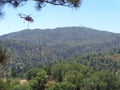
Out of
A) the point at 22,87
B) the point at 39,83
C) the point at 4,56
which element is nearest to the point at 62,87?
the point at 39,83

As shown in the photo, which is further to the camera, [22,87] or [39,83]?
[39,83]

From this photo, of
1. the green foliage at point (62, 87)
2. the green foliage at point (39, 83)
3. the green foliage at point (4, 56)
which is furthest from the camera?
the green foliage at point (39, 83)

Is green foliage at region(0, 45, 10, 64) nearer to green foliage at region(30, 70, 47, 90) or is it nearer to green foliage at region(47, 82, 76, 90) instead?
green foliage at region(47, 82, 76, 90)

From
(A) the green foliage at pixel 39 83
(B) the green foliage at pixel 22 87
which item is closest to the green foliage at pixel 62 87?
(A) the green foliage at pixel 39 83

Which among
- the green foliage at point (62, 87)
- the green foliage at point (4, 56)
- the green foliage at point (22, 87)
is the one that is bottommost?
the green foliage at point (22, 87)

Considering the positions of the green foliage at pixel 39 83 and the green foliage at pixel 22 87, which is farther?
the green foliage at pixel 39 83

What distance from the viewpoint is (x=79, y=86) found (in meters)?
129

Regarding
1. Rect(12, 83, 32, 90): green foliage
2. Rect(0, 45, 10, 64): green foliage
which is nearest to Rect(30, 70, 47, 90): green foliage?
Rect(12, 83, 32, 90): green foliage

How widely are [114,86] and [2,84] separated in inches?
5095

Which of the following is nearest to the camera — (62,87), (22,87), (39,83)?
(62,87)

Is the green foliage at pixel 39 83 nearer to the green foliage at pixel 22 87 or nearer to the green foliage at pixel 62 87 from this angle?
the green foliage at pixel 22 87

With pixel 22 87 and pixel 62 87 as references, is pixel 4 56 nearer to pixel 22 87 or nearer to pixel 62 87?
pixel 62 87

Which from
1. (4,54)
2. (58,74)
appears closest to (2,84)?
(4,54)

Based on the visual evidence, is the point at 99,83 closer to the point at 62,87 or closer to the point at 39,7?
the point at 62,87
